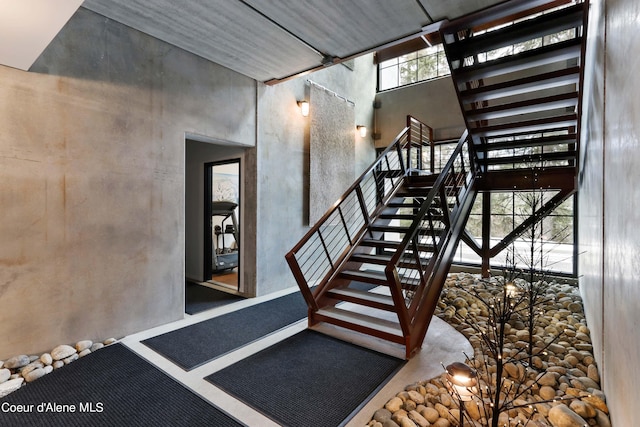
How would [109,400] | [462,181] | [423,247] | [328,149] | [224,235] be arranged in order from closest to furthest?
[109,400] < [423,247] < [462,181] < [328,149] < [224,235]

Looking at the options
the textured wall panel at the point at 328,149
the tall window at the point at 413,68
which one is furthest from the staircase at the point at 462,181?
the tall window at the point at 413,68

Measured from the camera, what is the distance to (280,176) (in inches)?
202

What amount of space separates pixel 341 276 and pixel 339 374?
1.36 m

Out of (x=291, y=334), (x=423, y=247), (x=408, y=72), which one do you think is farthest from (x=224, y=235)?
(x=408, y=72)

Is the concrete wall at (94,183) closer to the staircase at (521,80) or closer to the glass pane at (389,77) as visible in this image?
the staircase at (521,80)

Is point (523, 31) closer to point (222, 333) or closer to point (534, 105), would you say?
point (534, 105)

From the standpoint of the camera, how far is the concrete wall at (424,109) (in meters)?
6.48

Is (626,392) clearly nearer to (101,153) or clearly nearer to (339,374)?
(339,374)

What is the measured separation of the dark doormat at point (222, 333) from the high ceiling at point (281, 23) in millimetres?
3299

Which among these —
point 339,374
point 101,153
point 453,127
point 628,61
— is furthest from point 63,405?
point 453,127

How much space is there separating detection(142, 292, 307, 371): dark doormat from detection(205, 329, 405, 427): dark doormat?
36 centimetres

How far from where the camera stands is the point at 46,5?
1.84 meters

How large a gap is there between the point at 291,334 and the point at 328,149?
3646mm

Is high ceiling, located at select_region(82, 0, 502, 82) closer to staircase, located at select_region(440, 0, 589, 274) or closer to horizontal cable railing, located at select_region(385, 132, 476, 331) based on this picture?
staircase, located at select_region(440, 0, 589, 274)
